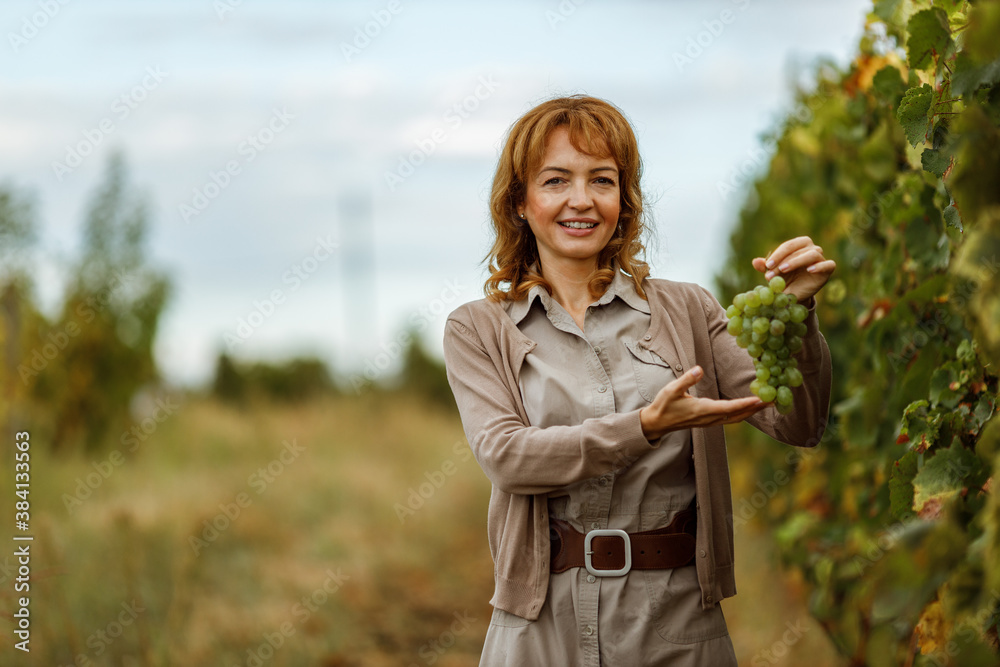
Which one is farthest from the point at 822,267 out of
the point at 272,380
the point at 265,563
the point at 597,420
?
the point at 272,380

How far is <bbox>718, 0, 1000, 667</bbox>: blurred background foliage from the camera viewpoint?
1222 millimetres

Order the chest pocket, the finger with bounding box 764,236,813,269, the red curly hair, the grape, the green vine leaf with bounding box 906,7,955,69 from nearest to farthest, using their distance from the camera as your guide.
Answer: the green vine leaf with bounding box 906,7,955,69 < the grape < the finger with bounding box 764,236,813,269 < the chest pocket < the red curly hair

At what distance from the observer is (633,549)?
2.11m

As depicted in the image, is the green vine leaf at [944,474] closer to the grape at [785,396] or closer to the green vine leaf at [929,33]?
the grape at [785,396]

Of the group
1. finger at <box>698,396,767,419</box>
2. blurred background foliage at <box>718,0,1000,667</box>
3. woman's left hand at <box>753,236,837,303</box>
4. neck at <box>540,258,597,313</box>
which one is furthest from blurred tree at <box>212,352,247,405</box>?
finger at <box>698,396,767,419</box>

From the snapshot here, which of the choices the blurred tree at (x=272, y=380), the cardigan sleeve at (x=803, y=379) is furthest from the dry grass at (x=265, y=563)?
the blurred tree at (x=272, y=380)

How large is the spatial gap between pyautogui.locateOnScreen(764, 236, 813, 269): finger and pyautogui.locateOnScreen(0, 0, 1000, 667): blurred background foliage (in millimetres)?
287

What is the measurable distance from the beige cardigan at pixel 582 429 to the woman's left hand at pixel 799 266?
2.5 inches

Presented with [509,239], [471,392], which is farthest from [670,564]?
[509,239]

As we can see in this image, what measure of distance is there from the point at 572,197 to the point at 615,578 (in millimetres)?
885

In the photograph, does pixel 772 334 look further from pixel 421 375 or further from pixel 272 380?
pixel 272 380

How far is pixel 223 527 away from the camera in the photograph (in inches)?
259

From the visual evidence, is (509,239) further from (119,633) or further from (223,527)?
(223,527)

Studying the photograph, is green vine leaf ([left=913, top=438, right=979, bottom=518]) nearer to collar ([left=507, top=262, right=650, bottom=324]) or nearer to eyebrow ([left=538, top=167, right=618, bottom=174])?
collar ([left=507, top=262, right=650, bottom=324])
